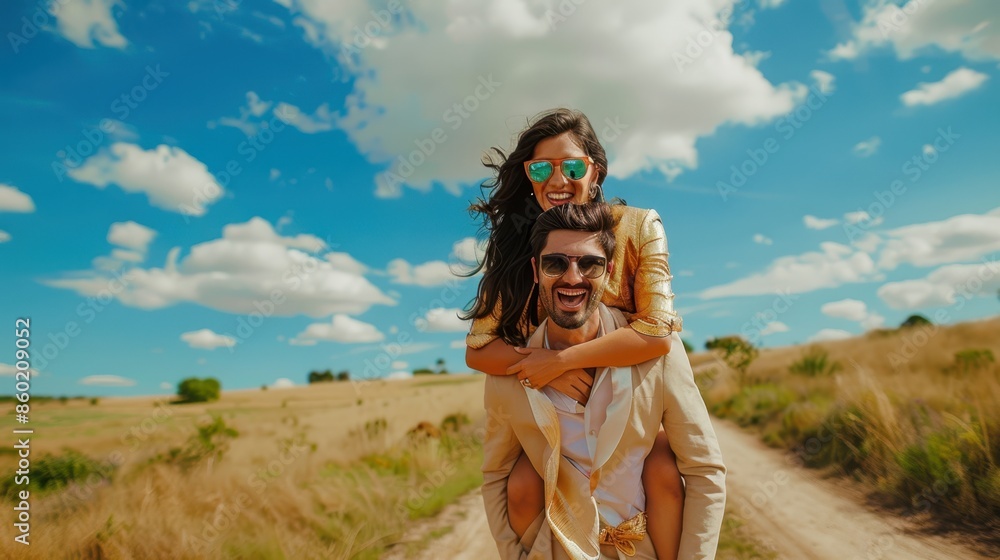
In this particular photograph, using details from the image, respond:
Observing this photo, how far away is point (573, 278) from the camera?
10.3 feet

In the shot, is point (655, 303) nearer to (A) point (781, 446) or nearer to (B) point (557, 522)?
(B) point (557, 522)

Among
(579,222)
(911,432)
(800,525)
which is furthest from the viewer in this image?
(911,432)

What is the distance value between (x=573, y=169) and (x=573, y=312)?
0.92 meters

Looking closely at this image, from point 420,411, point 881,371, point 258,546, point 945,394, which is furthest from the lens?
point 420,411

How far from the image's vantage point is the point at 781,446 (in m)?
11.9

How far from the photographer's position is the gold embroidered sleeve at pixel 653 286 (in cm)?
310

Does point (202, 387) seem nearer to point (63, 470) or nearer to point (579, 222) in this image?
point (63, 470)

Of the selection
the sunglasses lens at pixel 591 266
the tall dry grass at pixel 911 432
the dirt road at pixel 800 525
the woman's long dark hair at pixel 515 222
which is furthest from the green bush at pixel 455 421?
the sunglasses lens at pixel 591 266

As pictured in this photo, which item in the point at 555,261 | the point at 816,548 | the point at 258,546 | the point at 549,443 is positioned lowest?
the point at 816,548

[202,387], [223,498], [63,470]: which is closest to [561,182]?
[223,498]

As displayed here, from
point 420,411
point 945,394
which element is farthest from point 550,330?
point 420,411

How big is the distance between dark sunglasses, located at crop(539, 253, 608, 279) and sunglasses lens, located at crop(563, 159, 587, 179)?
0.67 m

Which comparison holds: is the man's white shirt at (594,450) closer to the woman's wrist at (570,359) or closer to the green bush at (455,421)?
the woman's wrist at (570,359)

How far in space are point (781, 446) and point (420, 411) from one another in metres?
9.18
